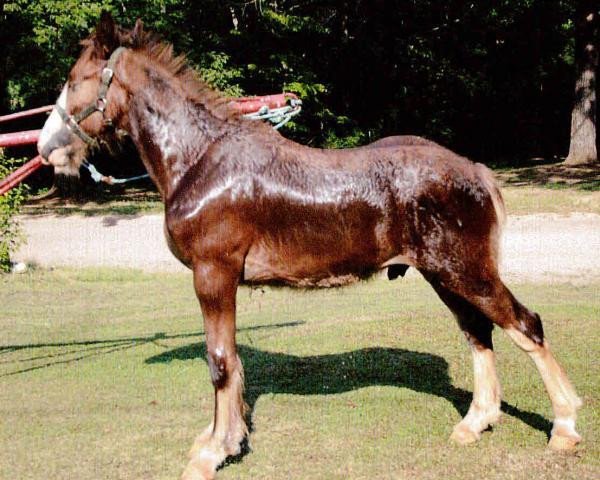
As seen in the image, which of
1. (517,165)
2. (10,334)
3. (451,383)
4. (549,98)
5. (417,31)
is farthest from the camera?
(549,98)

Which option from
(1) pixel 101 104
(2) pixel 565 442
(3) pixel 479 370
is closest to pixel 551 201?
(3) pixel 479 370

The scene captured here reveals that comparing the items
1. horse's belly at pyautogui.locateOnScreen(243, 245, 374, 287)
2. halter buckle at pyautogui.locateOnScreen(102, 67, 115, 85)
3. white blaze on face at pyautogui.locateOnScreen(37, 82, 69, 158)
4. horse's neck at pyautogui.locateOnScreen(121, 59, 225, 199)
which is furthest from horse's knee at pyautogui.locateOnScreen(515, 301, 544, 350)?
white blaze on face at pyautogui.locateOnScreen(37, 82, 69, 158)

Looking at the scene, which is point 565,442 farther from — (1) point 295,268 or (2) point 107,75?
(2) point 107,75

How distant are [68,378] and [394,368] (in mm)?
3330

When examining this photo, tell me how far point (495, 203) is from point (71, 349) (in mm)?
5893

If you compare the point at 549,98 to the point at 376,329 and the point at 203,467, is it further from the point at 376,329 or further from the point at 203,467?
the point at 203,467

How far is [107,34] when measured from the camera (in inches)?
218

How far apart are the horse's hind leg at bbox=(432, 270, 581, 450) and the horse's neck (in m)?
1.98

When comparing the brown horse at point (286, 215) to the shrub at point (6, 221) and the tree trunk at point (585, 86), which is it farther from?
the tree trunk at point (585, 86)

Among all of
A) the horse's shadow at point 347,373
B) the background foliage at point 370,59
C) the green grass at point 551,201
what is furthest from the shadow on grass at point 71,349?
the background foliage at point 370,59

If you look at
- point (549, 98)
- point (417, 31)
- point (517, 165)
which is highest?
point (417, 31)

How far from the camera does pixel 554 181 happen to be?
77.5 ft

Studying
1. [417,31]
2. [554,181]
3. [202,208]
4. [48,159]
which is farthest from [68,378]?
[417,31]

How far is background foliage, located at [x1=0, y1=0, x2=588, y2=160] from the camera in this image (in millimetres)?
27922
